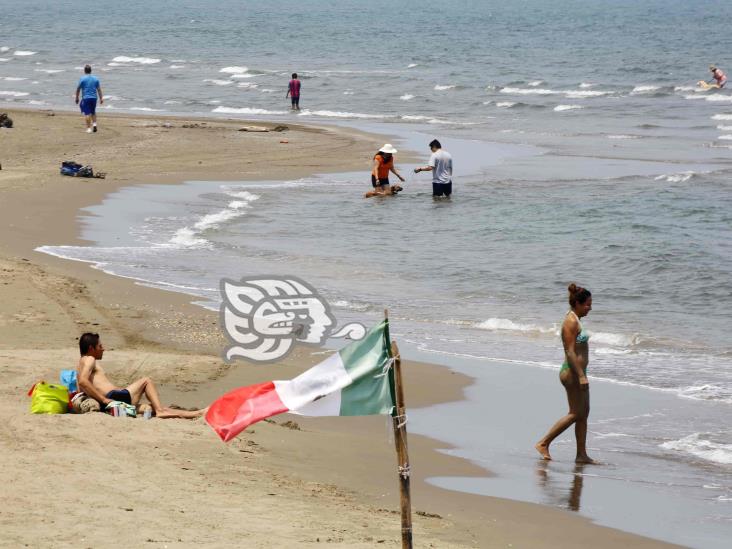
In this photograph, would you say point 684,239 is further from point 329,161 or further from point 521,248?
point 329,161

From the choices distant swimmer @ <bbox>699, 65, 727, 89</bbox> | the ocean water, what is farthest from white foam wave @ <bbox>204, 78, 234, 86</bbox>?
distant swimmer @ <bbox>699, 65, 727, 89</bbox>

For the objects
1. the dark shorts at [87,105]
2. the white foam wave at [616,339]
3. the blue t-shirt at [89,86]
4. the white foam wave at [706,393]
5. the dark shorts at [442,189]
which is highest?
the blue t-shirt at [89,86]

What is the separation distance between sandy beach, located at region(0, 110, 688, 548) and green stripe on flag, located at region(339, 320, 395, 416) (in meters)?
0.80

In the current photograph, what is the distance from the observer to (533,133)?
32.3 m

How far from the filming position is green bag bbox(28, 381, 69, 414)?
809cm

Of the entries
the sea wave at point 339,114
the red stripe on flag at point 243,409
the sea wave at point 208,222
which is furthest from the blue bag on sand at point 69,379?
the sea wave at point 339,114

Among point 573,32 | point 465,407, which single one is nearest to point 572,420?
point 465,407

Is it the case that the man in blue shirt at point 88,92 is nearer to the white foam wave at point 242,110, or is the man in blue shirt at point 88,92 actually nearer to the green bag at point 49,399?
the white foam wave at point 242,110

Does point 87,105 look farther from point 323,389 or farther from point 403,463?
point 403,463

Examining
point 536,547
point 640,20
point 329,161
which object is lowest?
point 536,547

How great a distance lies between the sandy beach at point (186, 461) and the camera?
6219 mm

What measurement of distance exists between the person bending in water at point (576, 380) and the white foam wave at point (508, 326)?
13.2 ft

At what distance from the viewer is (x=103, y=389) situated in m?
8.40

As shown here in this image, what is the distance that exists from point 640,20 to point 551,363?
314 feet
